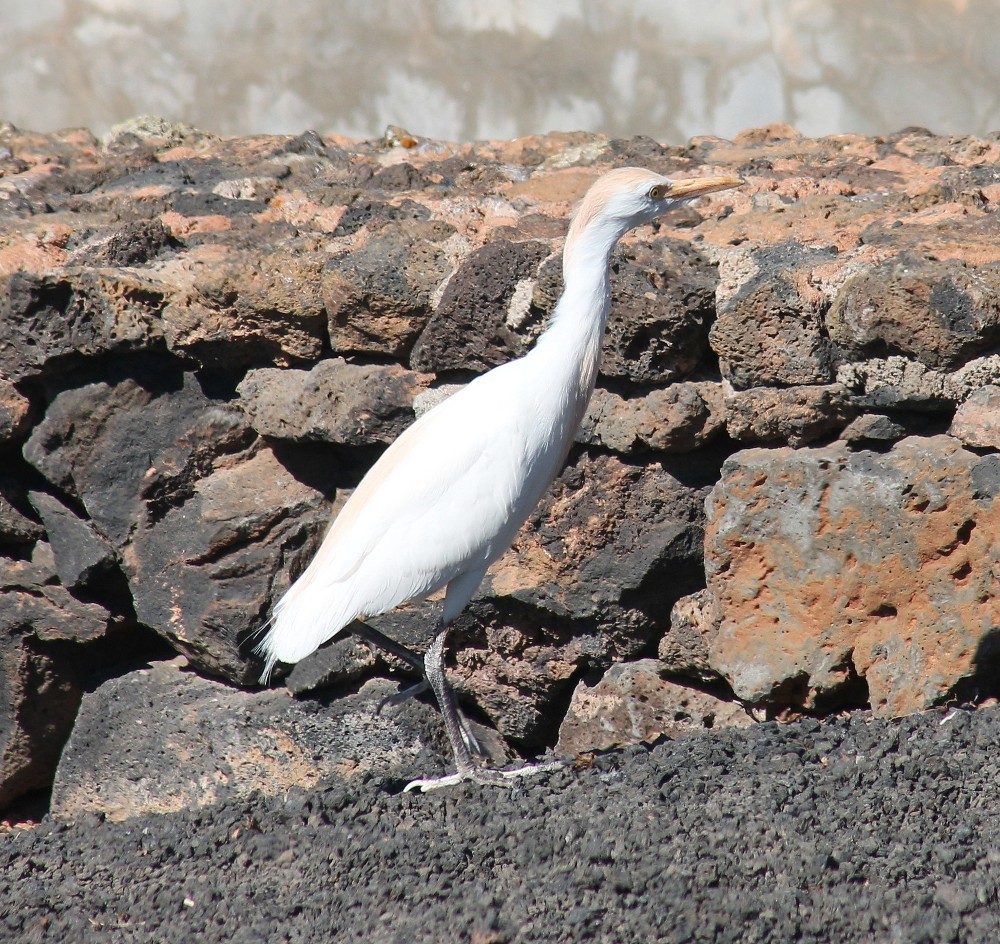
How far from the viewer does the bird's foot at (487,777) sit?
3.26 meters

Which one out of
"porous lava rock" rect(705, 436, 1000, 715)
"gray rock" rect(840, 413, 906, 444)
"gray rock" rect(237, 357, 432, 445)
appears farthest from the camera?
"gray rock" rect(237, 357, 432, 445)

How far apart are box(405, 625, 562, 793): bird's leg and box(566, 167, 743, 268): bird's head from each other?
1.23 metres

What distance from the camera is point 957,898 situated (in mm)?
2248

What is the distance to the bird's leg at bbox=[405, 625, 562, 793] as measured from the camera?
3.28m

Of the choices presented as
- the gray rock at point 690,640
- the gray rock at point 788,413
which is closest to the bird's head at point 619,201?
the gray rock at point 788,413

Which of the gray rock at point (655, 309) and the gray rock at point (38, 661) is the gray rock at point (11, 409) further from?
the gray rock at point (655, 309)

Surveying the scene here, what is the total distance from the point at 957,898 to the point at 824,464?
1.33 metres

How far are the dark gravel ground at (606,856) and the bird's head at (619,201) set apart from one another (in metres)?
1.47

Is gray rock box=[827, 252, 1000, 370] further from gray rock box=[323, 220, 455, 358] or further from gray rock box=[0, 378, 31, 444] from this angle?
gray rock box=[0, 378, 31, 444]

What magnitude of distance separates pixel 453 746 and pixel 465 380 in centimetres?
124

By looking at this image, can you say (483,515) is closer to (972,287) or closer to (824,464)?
(824,464)

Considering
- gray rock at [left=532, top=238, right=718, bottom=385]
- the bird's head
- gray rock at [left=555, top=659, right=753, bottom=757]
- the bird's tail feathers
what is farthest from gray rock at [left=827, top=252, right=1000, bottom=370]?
the bird's tail feathers

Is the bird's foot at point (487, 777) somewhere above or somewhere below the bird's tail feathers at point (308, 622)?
below

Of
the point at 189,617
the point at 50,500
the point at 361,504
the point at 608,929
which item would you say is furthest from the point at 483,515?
the point at 50,500
